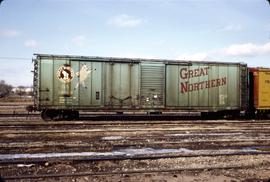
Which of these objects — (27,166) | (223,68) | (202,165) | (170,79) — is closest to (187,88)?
(170,79)

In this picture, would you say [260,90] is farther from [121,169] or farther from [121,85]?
[121,169]

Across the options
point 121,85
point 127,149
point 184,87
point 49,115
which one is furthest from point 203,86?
point 127,149

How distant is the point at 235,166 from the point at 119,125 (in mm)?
10496

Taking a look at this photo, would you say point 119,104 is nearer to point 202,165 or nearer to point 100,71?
point 100,71

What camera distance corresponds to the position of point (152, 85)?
70.1 ft

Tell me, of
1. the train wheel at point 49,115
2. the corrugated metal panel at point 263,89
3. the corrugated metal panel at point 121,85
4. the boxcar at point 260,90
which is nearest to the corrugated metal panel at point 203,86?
the boxcar at point 260,90

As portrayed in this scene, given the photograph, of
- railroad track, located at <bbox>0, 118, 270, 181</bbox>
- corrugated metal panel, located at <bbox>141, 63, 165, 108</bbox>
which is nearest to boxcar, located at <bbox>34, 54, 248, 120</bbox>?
corrugated metal panel, located at <bbox>141, 63, 165, 108</bbox>

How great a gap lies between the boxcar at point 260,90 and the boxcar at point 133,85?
2.30 feet

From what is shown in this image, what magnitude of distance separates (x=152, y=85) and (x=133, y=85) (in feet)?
3.84

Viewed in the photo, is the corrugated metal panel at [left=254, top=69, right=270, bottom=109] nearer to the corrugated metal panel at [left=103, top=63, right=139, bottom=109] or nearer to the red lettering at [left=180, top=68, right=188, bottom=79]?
the red lettering at [left=180, top=68, right=188, bottom=79]

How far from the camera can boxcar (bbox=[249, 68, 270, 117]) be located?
23.0 meters

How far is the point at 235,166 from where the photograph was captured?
29.0ft

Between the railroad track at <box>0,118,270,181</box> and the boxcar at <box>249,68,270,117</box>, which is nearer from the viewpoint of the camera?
the railroad track at <box>0,118,270,181</box>

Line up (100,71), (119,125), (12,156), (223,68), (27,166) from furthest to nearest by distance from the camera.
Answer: (223,68) → (100,71) → (119,125) → (12,156) → (27,166)
